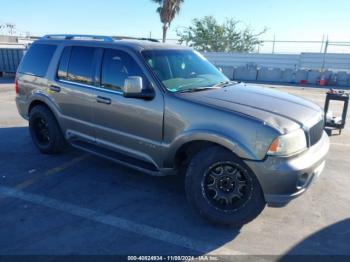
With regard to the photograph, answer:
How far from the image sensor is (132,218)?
3.53 metres

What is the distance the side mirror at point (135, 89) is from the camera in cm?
353

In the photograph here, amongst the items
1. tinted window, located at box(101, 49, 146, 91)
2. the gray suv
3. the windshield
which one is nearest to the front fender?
the gray suv

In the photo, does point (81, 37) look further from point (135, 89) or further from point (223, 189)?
point (223, 189)

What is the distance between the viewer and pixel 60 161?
5184 millimetres

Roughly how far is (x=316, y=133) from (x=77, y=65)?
10.9 ft

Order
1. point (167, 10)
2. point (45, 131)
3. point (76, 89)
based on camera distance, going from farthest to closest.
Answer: point (167, 10), point (45, 131), point (76, 89)

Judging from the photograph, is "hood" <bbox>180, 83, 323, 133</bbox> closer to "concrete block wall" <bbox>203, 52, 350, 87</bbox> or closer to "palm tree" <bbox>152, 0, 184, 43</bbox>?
"concrete block wall" <bbox>203, 52, 350, 87</bbox>

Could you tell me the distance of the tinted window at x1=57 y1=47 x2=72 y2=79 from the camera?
4773 millimetres

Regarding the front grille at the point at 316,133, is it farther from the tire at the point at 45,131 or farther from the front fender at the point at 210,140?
the tire at the point at 45,131

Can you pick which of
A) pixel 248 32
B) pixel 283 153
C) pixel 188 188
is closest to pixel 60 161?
pixel 188 188

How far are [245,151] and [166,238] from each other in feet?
3.84

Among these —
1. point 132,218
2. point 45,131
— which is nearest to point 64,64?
point 45,131

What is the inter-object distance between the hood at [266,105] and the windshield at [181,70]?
26cm

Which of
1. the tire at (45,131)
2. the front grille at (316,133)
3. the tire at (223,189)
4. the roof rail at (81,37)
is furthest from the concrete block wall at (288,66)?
the tire at (223,189)
